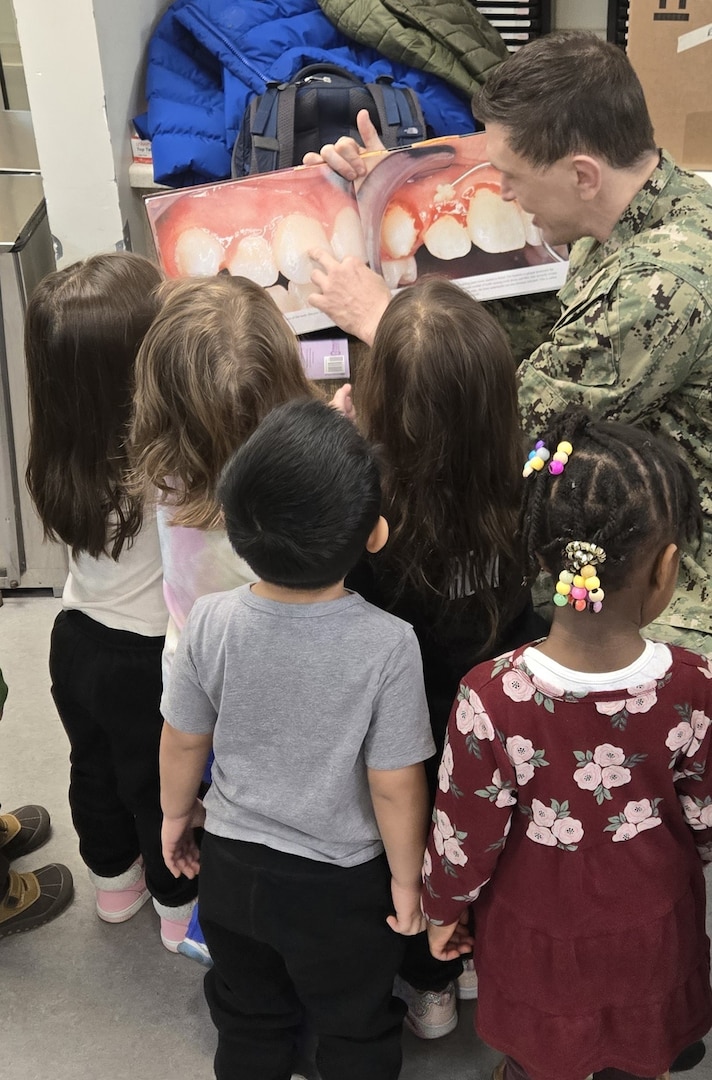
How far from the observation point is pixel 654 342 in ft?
4.37

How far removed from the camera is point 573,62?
1.43 m

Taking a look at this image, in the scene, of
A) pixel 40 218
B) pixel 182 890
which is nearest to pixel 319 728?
pixel 182 890

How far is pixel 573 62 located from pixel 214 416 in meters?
0.74

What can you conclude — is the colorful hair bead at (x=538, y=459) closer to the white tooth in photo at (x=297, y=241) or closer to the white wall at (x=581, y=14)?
the white tooth in photo at (x=297, y=241)

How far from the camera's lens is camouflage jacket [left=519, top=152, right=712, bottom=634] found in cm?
133

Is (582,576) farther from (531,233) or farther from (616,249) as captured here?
(531,233)

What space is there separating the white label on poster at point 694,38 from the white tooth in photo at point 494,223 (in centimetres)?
45

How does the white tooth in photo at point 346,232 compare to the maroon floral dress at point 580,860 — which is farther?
the white tooth in photo at point 346,232

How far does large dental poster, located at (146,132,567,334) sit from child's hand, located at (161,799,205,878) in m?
1.13

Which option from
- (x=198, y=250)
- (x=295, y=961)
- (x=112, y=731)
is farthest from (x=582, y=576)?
(x=198, y=250)

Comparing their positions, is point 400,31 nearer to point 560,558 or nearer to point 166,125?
point 166,125

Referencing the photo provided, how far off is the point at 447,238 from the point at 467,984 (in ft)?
4.87

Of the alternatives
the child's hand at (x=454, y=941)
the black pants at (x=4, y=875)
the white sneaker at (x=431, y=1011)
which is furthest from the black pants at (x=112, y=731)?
the child's hand at (x=454, y=941)

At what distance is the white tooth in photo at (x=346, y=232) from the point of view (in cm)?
215
